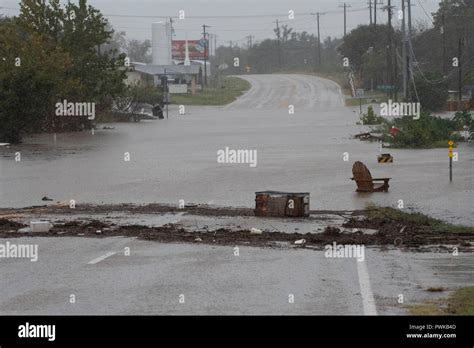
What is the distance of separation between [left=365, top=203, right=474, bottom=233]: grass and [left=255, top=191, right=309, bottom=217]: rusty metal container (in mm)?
1332

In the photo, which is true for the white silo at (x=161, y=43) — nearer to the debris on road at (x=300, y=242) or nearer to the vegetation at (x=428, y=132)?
the vegetation at (x=428, y=132)

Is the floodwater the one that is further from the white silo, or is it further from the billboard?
the billboard

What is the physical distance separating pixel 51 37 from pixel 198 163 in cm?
3006

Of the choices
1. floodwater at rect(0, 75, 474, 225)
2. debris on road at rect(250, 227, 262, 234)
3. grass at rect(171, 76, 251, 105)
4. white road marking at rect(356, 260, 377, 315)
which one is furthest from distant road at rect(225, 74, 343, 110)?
white road marking at rect(356, 260, 377, 315)

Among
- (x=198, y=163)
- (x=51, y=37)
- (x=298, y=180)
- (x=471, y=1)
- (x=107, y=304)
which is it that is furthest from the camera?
(x=471, y=1)

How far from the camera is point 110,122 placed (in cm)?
7356

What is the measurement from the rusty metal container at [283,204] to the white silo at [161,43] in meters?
124

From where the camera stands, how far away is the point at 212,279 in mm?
12898

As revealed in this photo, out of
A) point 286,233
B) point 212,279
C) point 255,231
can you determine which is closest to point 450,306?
point 212,279

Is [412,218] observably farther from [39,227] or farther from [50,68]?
[50,68]

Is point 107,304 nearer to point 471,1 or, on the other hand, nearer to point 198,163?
point 198,163

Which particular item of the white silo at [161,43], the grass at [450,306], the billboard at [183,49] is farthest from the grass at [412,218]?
the billboard at [183,49]
